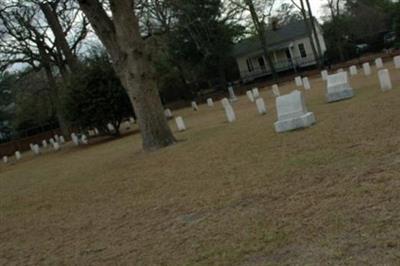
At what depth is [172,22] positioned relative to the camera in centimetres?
3994

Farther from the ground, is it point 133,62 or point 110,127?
point 133,62

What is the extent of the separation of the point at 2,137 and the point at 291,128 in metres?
48.1

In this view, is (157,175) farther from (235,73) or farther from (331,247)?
(235,73)

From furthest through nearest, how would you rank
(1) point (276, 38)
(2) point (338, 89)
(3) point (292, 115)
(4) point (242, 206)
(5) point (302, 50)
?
(1) point (276, 38), (5) point (302, 50), (2) point (338, 89), (3) point (292, 115), (4) point (242, 206)

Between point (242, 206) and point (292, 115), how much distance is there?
227 inches

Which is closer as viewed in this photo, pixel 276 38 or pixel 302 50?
pixel 302 50

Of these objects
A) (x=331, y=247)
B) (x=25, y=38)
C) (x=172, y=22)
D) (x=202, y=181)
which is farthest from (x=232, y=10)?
(x=331, y=247)

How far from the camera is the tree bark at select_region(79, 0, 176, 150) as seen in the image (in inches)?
586

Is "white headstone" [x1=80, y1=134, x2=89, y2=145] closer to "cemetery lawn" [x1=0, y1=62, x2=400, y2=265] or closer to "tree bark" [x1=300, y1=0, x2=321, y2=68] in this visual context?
"cemetery lawn" [x1=0, y1=62, x2=400, y2=265]

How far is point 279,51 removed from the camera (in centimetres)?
5822

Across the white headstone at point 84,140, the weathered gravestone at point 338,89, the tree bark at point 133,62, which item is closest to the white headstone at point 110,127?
the white headstone at point 84,140

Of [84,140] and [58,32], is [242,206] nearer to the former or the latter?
[84,140]

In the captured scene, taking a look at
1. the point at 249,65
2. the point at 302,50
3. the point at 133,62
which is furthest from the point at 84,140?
the point at 302,50

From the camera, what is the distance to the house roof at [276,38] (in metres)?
56.7
